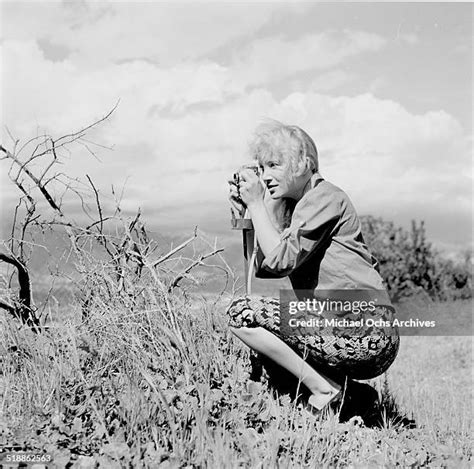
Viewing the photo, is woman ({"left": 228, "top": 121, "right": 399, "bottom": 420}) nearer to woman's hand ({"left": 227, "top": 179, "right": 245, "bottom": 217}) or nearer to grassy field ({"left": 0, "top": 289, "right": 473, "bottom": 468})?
woman's hand ({"left": 227, "top": 179, "right": 245, "bottom": 217})

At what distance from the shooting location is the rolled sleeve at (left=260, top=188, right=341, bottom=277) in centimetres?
322

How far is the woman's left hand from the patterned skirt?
0.47 metres

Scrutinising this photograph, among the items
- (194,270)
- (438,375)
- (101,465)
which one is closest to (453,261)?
(438,375)

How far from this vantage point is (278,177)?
11.4 feet

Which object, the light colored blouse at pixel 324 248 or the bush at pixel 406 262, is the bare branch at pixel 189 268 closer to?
the light colored blouse at pixel 324 248

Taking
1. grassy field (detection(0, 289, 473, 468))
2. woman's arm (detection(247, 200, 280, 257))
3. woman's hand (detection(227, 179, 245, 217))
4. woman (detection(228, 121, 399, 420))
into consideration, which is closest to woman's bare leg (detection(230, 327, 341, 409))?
woman (detection(228, 121, 399, 420))

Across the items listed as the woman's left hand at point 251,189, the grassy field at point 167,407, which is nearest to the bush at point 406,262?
the grassy field at point 167,407

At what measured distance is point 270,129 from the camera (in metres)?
3.50

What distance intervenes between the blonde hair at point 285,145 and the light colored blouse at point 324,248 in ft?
0.48

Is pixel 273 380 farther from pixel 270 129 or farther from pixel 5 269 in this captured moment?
pixel 5 269

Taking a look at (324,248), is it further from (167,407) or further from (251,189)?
(167,407)

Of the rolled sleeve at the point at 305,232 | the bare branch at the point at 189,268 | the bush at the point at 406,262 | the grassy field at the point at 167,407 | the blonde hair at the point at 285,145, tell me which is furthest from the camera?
the bush at the point at 406,262

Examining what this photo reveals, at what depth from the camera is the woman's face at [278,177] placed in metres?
3.46

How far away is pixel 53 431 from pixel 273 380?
1152mm
